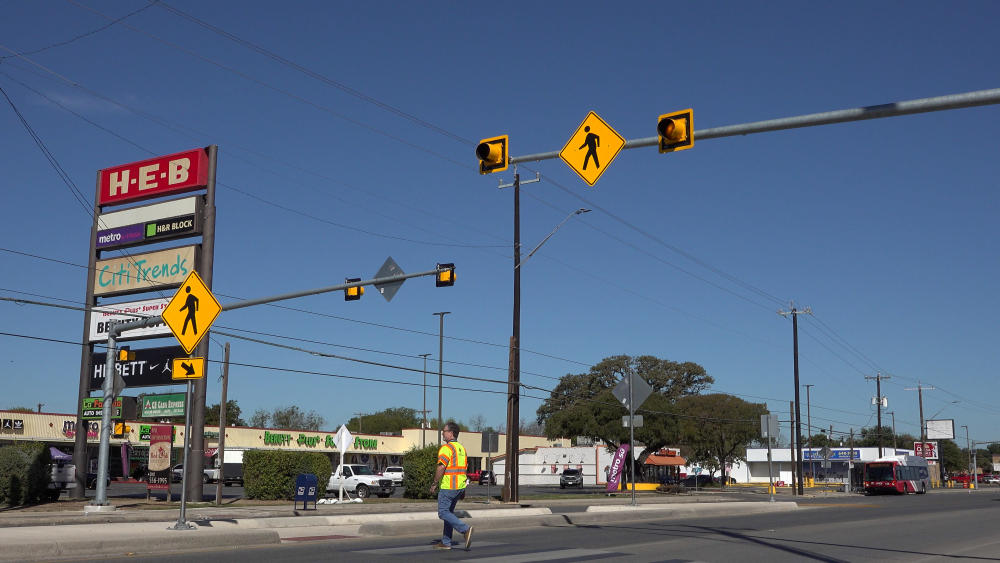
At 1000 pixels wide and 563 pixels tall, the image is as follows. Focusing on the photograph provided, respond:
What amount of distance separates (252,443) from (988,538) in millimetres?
59584

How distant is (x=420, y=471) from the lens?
37.2 m

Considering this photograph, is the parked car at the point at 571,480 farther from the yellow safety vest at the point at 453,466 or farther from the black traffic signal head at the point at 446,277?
the yellow safety vest at the point at 453,466

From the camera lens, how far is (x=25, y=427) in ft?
185

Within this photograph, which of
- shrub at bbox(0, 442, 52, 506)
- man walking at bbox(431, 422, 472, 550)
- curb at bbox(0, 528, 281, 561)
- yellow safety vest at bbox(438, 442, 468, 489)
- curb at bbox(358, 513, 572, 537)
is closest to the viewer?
curb at bbox(0, 528, 281, 561)

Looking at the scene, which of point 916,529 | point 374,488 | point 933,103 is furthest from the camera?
point 374,488

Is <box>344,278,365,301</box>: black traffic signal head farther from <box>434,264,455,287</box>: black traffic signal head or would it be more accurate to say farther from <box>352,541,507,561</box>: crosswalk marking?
<box>352,541,507,561</box>: crosswalk marking

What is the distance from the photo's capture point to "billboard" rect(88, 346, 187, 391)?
33.5 m

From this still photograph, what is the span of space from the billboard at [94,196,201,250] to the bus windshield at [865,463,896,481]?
52.2m

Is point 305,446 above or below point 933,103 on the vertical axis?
below

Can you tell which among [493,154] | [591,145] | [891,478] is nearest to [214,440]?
[891,478]

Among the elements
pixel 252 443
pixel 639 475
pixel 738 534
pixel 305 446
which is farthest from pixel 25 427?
pixel 738 534

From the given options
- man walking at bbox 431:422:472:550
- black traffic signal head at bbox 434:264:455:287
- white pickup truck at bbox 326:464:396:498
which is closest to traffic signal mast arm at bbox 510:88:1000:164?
man walking at bbox 431:422:472:550

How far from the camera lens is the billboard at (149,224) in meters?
33.3

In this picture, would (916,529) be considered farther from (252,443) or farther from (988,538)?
(252,443)
